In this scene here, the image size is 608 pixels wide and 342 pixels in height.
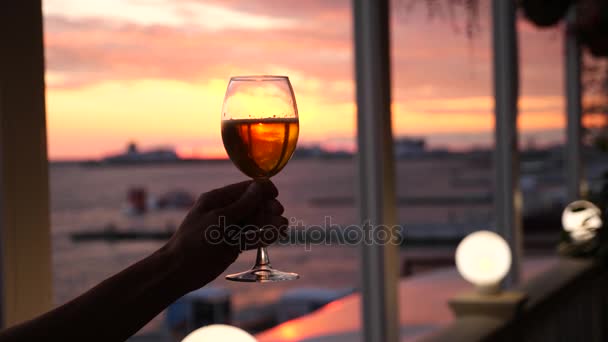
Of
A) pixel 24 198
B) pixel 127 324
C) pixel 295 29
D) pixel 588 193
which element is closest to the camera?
pixel 127 324

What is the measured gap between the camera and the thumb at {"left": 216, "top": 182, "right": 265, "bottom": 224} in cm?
63

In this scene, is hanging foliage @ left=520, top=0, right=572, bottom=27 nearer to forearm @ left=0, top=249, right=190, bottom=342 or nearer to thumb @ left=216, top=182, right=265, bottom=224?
thumb @ left=216, top=182, right=265, bottom=224

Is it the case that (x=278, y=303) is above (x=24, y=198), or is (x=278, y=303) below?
below

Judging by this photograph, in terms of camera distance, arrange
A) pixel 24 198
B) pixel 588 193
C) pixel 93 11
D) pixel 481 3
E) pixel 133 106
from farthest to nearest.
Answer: pixel 133 106 → pixel 93 11 → pixel 588 193 → pixel 481 3 → pixel 24 198

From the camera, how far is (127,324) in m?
0.56

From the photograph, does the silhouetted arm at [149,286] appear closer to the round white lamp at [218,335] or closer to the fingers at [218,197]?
the fingers at [218,197]

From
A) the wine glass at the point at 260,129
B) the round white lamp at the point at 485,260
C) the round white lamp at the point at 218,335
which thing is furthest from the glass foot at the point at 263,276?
the round white lamp at the point at 485,260

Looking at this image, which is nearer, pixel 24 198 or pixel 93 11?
pixel 24 198

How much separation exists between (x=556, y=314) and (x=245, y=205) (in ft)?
9.11

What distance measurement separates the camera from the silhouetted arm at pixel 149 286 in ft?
1.75

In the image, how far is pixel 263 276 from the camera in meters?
0.81

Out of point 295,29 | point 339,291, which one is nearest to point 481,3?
point 339,291

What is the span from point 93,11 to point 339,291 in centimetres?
1491

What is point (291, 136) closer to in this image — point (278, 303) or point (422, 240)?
point (422, 240)
